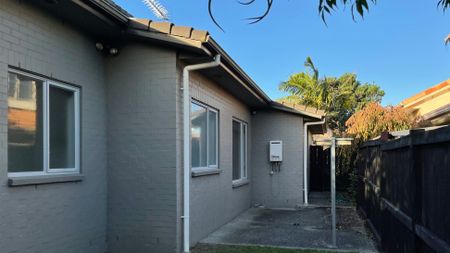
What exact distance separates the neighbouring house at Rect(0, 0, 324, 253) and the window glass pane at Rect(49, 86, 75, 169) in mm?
16

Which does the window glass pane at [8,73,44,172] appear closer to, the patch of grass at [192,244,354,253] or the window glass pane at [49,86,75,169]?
the window glass pane at [49,86,75,169]

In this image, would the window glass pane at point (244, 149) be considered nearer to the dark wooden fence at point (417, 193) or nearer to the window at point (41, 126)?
the dark wooden fence at point (417, 193)

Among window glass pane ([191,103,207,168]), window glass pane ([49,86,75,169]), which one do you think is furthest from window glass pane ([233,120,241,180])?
window glass pane ([49,86,75,169])

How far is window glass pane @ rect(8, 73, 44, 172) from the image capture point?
501cm

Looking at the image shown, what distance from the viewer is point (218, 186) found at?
940 centimetres

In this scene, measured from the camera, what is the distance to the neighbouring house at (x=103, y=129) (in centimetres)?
509

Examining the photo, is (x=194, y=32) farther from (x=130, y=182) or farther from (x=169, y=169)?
(x=130, y=182)

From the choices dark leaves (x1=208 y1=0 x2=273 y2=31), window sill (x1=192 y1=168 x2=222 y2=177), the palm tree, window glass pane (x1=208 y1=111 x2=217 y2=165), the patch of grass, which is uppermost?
the palm tree

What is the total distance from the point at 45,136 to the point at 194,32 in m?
2.56

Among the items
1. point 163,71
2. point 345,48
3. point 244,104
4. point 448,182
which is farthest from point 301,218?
point 345,48

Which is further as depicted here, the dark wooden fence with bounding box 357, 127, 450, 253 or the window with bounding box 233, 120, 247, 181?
the window with bounding box 233, 120, 247, 181

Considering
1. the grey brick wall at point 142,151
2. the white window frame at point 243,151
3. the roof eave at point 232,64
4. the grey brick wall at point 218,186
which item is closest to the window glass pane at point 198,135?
the grey brick wall at point 218,186

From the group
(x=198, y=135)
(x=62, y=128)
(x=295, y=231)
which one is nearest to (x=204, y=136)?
(x=198, y=135)

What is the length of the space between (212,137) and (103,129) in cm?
310
